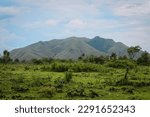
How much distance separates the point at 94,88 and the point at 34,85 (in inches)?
230

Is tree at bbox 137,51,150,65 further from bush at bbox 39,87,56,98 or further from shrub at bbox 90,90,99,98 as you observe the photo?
bush at bbox 39,87,56,98

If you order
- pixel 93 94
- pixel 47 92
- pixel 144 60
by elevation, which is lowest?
pixel 93 94

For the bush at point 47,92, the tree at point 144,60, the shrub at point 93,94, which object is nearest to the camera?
the shrub at point 93,94

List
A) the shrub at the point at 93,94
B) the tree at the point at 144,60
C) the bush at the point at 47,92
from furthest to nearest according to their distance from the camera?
the tree at the point at 144,60
the bush at the point at 47,92
the shrub at the point at 93,94

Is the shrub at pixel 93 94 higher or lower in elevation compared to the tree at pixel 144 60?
lower

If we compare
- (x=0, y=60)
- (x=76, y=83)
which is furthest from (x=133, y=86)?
(x=0, y=60)

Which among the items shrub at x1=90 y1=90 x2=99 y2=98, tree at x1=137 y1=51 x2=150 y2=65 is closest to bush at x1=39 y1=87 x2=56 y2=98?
shrub at x1=90 y1=90 x2=99 y2=98

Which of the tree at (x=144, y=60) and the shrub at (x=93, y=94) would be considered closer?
the shrub at (x=93, y=94)

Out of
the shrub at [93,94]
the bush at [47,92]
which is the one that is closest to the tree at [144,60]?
the shrub at [93,94]

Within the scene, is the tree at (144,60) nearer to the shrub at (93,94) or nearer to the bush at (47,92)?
the shrub at (93,94)

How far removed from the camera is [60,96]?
27047 mm

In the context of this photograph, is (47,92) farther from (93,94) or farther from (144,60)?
(144,60)

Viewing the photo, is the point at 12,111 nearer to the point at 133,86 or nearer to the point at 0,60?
the point at 133,86

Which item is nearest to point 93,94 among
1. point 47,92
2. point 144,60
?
point 47,92
